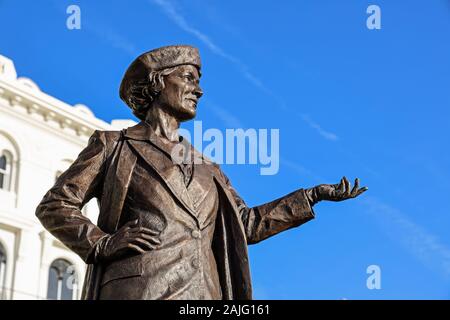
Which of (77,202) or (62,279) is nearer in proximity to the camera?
(77,202)

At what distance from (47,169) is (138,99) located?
25.5 metres

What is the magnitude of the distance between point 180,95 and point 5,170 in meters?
24.9

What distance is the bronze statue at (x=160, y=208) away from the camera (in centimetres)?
514

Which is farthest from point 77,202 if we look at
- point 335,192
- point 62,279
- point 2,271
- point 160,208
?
point 62,279

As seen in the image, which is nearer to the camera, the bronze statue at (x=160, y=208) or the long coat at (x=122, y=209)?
the bronze statue at (x=160, y=208)

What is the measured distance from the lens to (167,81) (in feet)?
19.3

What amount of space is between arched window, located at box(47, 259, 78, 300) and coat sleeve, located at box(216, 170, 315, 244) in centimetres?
2409

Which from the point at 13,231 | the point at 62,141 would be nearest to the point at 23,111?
the point at 62,141

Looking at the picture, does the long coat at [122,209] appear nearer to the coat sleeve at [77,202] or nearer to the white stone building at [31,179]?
the coat sleeve at [77,202]

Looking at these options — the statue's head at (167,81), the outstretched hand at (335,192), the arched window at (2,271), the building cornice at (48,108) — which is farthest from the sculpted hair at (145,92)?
the building cornice at (48,108)

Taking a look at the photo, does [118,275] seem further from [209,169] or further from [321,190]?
[321,190]

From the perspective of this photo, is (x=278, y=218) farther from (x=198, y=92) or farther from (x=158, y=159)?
(x=198, y=92)

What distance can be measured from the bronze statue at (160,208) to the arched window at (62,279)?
948 inches
